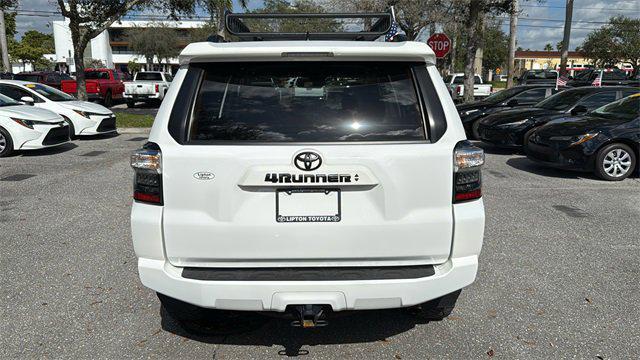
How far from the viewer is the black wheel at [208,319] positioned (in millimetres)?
2938

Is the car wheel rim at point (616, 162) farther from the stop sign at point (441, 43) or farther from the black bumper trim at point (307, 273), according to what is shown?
the stop sign at point (441, 43)

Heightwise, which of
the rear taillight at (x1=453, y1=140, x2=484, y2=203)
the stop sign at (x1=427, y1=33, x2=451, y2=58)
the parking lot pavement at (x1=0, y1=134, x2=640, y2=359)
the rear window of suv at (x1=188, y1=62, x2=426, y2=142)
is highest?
the stop sign at (x1=427, y1=33, x2=451, y2=58)

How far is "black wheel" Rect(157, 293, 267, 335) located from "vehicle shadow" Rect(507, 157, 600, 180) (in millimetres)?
7037

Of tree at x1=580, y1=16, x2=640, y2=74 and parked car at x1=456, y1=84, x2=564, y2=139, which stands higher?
tree at x1=580, y1=16, x2=640, y2=74

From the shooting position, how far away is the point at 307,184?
251cm

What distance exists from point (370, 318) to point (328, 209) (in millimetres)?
1283

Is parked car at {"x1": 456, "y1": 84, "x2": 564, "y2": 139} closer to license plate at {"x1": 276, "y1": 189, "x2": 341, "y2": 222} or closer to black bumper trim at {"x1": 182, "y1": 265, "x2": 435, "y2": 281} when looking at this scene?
black bumper trim at {"x1": 182, "y1": 265, "x2": 435, "y2": 281}

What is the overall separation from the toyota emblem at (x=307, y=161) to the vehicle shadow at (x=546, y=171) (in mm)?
7281

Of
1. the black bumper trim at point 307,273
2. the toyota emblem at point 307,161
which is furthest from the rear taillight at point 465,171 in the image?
the toyota emblem at point 307,161

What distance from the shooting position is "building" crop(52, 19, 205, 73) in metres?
76.6

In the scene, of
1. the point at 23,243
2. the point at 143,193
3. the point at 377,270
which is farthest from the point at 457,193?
the point at 23,243

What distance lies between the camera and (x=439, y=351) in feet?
10.1

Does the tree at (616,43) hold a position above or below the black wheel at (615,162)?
above

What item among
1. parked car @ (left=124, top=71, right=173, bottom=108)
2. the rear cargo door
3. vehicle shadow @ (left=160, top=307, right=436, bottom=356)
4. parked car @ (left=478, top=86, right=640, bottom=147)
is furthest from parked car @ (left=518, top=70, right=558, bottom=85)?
the rear cargo door
